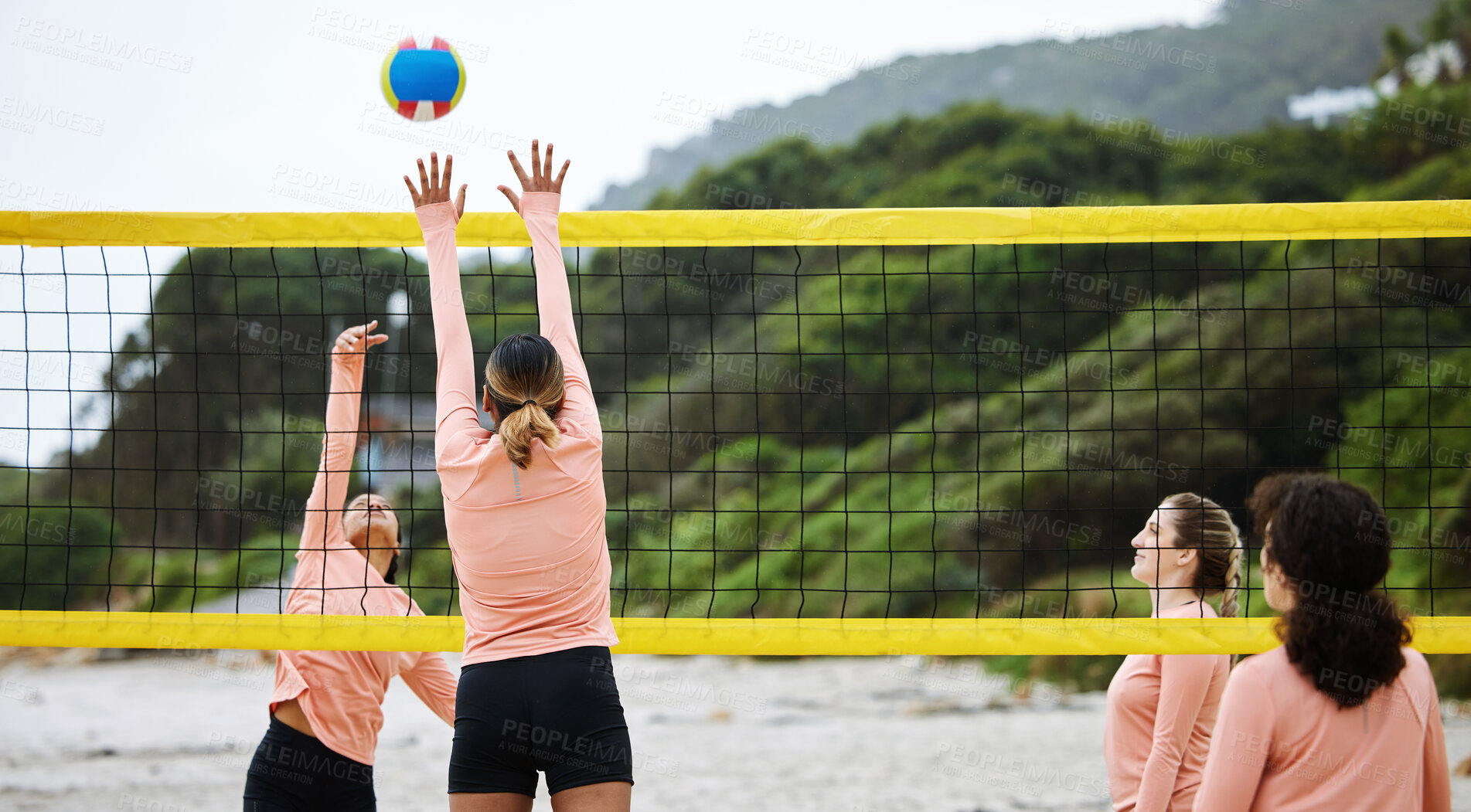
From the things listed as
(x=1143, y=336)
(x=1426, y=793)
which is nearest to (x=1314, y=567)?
(x=1426, y=793)

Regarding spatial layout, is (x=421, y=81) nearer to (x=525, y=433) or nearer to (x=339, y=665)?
(x=339, y=665)

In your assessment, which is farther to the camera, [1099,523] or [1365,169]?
[1365,169]

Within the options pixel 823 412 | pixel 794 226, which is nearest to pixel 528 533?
pixel 794 226

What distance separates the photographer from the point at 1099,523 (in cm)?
1435

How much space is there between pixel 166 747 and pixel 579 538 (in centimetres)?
854

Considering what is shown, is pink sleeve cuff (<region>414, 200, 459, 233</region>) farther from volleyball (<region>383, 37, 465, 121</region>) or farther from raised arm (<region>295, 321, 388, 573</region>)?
volleyball (<region>383, 37, 465, 121</region>)

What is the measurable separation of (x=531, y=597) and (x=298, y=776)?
4.40 feet

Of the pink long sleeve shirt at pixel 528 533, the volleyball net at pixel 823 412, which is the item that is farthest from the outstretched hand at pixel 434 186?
the volleyball net at pixel 823 412

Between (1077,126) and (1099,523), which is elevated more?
(1077,126)

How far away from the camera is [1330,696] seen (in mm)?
1544

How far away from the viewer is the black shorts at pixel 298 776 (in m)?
2.77

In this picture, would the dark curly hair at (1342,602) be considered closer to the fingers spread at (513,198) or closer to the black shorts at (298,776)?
the fingers spread at (513,198)

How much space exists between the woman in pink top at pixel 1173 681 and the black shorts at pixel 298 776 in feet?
6.68

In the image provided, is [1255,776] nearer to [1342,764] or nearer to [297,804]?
[1342,764]
